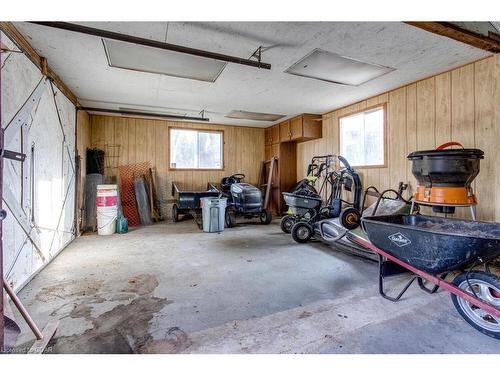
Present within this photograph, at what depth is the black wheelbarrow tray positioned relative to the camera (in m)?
1.65

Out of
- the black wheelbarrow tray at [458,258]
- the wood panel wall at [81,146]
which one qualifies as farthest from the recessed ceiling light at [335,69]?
the wood panel wall at [81,146]

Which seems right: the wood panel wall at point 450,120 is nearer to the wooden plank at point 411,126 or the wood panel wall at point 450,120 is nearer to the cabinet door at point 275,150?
the wooden plank at point 411,126

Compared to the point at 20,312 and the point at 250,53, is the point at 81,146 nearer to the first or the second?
the point at 250,53

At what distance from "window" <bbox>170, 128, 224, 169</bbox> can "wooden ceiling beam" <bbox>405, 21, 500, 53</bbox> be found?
18.0 ft

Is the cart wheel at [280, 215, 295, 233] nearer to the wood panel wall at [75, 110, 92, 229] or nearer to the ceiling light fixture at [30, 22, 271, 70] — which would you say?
the ceiling light fixture at [30, 22, 271, 70]

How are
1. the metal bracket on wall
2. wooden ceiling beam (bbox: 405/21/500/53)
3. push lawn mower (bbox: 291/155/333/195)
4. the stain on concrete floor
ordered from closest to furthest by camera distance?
1. the stain on concrete floor
2. wooden ceiling beam (bbox: 405/21/500/53)
3. the metal bracket on wall
4. push lawn mower (bbox: 291/155/333/195)

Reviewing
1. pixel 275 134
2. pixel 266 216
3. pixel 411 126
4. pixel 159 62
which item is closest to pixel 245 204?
pixel 266 216

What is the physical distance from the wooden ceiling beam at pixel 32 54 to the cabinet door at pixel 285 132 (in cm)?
453

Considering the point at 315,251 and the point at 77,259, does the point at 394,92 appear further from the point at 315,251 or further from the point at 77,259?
the point at 77,259

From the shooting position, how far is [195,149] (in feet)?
22.6

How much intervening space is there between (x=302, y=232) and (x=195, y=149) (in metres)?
4.01

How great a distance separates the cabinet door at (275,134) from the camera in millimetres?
6912

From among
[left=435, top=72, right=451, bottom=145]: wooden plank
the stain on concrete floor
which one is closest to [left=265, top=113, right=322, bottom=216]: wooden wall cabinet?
[left=435, top=72, right=451, bottom=145]: wooden plank
